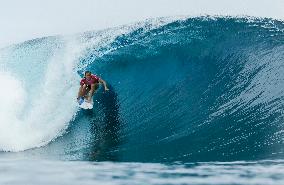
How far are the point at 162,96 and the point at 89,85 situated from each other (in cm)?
163

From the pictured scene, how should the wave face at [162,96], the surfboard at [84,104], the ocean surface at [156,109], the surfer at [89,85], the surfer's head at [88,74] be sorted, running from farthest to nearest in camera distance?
the surfboard at [84,104]
the surfer at [89,85]
the surfer's head at [88,74]
the wave face at [162,96]
the ocean surface at [156,109]

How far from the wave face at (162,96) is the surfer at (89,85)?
40 cm

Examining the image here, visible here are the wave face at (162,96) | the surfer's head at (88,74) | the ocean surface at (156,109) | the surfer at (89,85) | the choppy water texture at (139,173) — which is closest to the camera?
the choppy water texture at (139,173)

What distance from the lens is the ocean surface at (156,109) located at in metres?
7.01

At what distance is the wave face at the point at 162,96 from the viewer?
8477 mm

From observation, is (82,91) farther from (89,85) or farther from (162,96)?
(162,96)

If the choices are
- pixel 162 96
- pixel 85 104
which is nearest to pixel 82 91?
pixel 85 104

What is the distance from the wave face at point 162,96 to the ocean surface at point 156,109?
2 cm

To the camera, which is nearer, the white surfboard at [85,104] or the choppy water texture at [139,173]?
the choppy water texture at [139,173]

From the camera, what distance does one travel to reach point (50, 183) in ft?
19.3

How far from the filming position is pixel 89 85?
407 inches

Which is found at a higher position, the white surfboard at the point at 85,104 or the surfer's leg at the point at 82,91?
the surfer's leg at the point at 82,91

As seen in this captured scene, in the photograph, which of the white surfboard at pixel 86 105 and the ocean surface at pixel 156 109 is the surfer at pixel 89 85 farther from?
the ocean surface at pixel 156 109

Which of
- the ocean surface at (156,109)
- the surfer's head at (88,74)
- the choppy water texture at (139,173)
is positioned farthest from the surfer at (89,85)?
the choppy water texture at (139,173)
